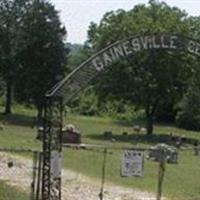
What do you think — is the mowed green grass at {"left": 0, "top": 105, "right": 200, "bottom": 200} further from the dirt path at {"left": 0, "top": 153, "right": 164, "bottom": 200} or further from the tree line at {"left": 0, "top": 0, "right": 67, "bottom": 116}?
the tree line at {"left": 0, "top": 0, "right": 67, "bottom": 116}

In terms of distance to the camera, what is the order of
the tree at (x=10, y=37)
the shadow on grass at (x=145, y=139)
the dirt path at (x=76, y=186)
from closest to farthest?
the dirt path at (x=76, y=186)
the shadow on grass at (x=145, y=139)
the tree at (x=10, y=37)

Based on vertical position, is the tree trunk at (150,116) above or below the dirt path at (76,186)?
above

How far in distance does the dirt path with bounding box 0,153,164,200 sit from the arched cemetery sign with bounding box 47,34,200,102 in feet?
20.6

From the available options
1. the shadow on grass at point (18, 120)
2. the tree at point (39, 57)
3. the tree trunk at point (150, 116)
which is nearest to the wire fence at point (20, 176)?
the tree trunk at point (150, 116)

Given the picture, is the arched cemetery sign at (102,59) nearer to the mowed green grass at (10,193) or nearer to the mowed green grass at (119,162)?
the mowed green grass at (10,193)

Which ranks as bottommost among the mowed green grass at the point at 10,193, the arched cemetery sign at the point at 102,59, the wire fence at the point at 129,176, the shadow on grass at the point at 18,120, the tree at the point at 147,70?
the mowed green grass at the point at 10,193

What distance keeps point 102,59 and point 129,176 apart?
3.08 m

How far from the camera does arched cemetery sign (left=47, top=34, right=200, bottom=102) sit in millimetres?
17750

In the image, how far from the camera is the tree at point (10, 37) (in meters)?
73.1

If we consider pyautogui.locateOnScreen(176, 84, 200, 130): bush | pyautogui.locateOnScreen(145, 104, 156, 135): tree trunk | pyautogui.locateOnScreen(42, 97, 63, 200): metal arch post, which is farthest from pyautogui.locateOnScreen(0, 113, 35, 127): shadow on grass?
pyautogui.locateOnScreen(42, 97, 63, 200): metal arch post

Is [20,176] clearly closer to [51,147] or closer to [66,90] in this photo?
[51,147]

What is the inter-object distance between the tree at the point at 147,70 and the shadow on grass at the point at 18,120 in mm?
8339

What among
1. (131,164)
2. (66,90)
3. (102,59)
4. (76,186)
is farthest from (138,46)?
(76,186)

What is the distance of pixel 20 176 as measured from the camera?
28.5 m
